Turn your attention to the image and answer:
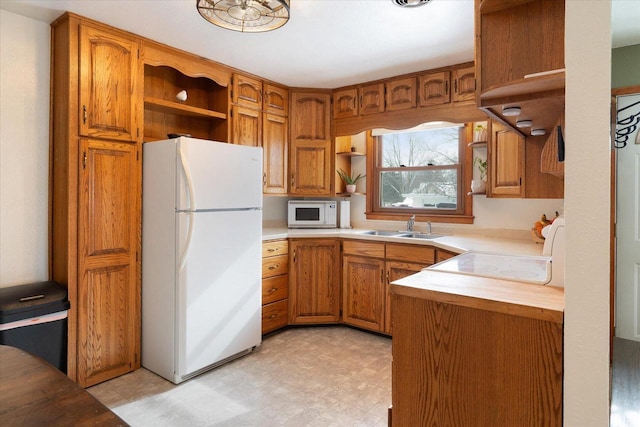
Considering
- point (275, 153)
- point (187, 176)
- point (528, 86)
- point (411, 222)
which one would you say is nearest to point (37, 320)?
point (187, 176)

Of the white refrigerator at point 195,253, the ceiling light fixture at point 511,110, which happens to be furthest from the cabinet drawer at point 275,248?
the ceiling light fixture at point 511,110

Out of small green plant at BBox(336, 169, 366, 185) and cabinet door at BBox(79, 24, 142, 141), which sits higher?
cabinet door at BBox(79, 24, 142, 141)

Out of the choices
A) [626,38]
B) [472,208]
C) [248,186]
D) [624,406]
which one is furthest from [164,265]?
[626,38]

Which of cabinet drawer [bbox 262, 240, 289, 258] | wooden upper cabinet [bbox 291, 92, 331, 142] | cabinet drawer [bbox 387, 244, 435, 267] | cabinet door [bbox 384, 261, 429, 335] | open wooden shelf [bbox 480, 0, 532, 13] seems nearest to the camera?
open wooden shelf [bbox 480, 0, 532, 13]

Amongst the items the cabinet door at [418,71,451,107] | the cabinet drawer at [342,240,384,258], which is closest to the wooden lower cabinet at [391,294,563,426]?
the cabinet drawer at [342,240,384,258]

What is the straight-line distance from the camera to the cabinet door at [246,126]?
11.1 feet

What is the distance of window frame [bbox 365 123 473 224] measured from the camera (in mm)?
3490

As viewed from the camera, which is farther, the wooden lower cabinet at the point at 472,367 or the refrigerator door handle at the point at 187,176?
the refrigerator door handle at the point at 187,176

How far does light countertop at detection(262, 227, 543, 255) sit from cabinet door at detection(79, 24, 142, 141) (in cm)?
143

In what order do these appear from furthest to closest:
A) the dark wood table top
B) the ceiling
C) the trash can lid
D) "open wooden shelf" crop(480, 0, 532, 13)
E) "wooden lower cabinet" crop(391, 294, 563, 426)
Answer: the ceiling < the trash can lid < "open wooden shelf" crop(480, 0, 532, 13) < "wooden lower cabinet" crop(391, 294, 563, 426) < the dark wood table top

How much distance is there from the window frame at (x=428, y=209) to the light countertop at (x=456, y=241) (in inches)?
10.7

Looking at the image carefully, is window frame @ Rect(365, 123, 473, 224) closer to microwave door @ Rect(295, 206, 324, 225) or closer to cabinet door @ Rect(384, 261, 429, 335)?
microwave door @ Rect(295, 206, 324, 225)

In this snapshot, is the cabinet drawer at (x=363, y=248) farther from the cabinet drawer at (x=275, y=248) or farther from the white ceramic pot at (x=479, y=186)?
the white ceramic pot at (x=479, y=186)

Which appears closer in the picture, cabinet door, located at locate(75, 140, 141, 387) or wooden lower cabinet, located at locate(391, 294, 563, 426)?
wooden lower cabinet, located at locate(391, 294, 563, 426)
